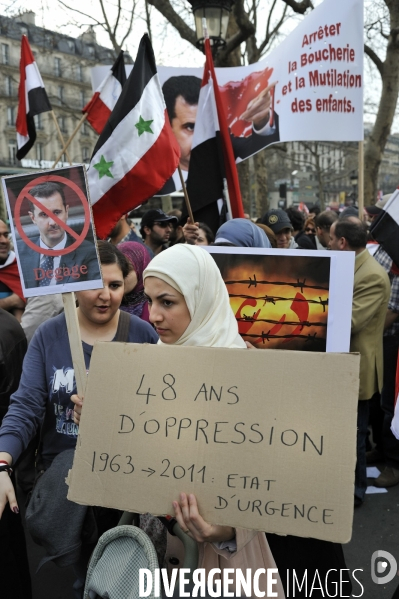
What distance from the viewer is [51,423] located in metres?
2.29

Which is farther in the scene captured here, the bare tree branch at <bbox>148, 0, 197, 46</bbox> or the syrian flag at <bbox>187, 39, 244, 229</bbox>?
the bare tree branch at <bbox>148, 0, 197, 46</bbox>

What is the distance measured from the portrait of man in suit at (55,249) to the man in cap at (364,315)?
228 cm

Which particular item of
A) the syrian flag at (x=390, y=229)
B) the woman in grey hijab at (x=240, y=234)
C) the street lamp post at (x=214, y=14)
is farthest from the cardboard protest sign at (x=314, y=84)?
the street lamp post at (x=214, y=14)

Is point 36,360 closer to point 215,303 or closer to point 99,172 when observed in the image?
point 215,303

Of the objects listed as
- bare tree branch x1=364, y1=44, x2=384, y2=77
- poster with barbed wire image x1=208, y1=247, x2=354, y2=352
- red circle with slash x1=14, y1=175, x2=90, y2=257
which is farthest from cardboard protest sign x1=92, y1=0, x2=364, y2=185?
bare tree branch x1=364, y1=44, x2=384, y2=77

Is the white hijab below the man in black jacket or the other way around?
the other way around

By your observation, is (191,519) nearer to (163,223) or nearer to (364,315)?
(364,315)

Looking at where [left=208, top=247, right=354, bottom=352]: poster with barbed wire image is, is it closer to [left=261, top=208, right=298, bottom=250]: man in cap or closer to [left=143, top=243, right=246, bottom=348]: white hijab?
[left=143, top=243, right=246, bottom=348]: white hijab

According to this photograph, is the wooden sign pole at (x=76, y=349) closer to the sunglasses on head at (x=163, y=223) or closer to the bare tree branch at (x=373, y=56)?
the sunglasses on head at (x=163, y=223)

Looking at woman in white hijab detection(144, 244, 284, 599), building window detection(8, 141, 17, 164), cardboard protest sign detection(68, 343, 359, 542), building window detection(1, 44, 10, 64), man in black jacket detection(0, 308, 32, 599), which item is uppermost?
building window detection(1, 44, 10, 64)

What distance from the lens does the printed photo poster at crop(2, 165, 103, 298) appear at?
202 centimetres

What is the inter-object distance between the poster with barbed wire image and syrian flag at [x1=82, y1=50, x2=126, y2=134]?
265cm

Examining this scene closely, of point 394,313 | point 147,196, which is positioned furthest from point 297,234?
point 147,196

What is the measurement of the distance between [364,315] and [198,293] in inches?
88.9
